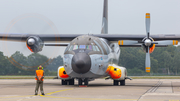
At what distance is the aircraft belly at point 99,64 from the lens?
17538 mm

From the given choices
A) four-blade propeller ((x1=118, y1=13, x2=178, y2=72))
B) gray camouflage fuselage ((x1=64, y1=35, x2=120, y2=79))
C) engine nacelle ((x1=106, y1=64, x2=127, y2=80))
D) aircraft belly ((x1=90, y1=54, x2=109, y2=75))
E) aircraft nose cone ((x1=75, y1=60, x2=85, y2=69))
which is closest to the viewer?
aircraft nose cone ((x1=75, y1=60, x2=85, y2=69))

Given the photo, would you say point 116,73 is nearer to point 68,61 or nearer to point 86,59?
point 86,59

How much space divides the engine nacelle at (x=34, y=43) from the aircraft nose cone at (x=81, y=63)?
5.47 m

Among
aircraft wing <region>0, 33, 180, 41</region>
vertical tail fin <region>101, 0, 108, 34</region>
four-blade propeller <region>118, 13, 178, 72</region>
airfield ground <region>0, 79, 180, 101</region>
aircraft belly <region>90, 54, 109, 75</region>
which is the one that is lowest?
airfield ground <region>0, 79, 180, 101</region>

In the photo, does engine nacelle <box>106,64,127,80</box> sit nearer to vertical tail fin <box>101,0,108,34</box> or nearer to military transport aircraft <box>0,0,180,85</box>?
military transport aircraft <box>0,0,180,85</box>

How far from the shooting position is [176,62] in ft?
243

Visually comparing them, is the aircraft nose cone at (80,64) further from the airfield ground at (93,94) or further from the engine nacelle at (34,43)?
the engine nacelle at (34,43)

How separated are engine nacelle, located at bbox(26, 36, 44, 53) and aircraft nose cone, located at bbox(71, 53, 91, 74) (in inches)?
215

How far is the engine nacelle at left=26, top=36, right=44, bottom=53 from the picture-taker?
69.9 feet

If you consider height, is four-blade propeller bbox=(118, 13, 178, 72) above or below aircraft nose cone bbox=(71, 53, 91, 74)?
above

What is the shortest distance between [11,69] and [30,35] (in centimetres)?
4357

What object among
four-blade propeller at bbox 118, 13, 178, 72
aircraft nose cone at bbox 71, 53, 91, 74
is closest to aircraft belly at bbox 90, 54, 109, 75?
aircraft nose cone at bbox 71, 53, 91, 74

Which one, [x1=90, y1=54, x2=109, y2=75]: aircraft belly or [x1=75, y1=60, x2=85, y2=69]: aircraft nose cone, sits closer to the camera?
[x1=75, y1=60, x2=85, y2=69]: aircraft nose cone

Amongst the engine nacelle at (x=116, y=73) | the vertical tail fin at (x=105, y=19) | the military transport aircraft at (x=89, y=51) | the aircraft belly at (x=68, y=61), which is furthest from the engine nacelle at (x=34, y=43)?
the vertical tail fin at (x=105, y=19)
